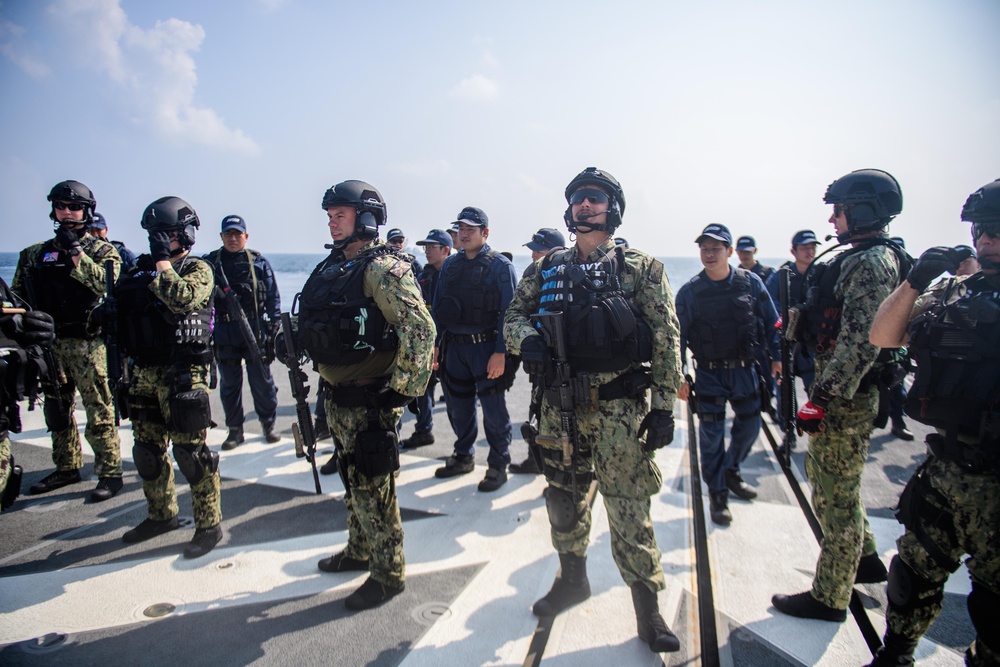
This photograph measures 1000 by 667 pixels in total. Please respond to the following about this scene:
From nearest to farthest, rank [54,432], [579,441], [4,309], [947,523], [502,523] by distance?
1. [947,523]
2. [579,441]
3. [4,309]
4. [502,523]
5. [54,432]

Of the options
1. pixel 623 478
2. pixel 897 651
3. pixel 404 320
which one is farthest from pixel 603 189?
pixel 897 651

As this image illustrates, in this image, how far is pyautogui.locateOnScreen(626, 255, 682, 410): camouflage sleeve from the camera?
2.66 meters

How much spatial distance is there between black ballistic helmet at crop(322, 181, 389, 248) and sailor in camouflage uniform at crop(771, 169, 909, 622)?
2570mm

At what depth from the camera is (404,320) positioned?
2.86m

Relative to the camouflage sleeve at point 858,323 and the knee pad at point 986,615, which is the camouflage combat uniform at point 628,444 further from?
the knee pad at point 986,615

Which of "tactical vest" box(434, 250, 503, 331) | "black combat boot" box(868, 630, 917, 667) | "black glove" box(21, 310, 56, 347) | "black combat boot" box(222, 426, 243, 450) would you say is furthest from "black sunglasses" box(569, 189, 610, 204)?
"black combat boot" box(222, 426, 243, 450)

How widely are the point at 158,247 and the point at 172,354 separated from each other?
0.71 m

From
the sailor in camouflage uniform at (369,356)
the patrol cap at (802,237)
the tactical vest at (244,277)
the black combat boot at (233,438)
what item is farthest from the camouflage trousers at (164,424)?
the patrol cap at (802,237)

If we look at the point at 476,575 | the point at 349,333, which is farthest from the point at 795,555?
the point at 349,333

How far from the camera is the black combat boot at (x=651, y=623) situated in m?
2.46

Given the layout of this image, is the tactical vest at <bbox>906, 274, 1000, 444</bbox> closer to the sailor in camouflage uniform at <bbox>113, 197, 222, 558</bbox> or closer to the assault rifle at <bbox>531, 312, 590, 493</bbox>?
the assault rifle at <bbox>531, 312, 590, 493</bbox>

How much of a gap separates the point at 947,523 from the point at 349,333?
281 centimetres

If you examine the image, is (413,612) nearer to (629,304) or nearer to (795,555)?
(629,304)

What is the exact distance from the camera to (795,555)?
3.36m
